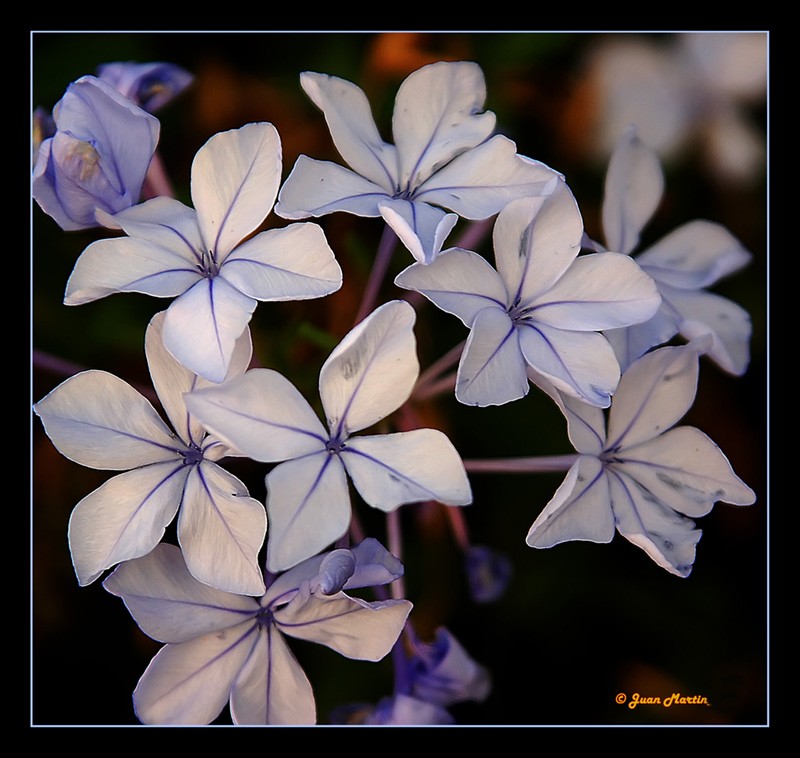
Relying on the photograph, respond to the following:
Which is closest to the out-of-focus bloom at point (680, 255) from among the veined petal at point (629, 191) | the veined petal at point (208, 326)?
the veined petal at point (629, 191)

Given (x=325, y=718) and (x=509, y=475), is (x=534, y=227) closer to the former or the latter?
(x=509, y=475)

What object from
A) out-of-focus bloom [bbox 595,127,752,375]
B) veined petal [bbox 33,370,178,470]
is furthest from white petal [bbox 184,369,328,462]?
out-of-focus bloom [bbox 595,127,752,375]

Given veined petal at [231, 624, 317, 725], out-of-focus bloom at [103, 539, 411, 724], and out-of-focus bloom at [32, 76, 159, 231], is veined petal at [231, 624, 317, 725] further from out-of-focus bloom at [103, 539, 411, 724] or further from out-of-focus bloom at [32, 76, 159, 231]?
out-of-focus bloom at [32, 76, 159, 231]

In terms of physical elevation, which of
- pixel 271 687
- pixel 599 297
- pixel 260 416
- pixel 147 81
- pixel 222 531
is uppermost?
pixel 147 81

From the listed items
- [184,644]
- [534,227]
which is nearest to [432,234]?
[534,227]

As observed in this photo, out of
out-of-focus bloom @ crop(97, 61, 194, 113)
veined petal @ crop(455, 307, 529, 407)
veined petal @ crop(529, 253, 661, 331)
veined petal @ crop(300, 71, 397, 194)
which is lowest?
veined petal @ crop(455, 307, 529, 407)

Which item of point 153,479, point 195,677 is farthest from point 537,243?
point 195,677

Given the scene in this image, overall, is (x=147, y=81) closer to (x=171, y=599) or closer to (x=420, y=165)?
(x=420, y=165)
